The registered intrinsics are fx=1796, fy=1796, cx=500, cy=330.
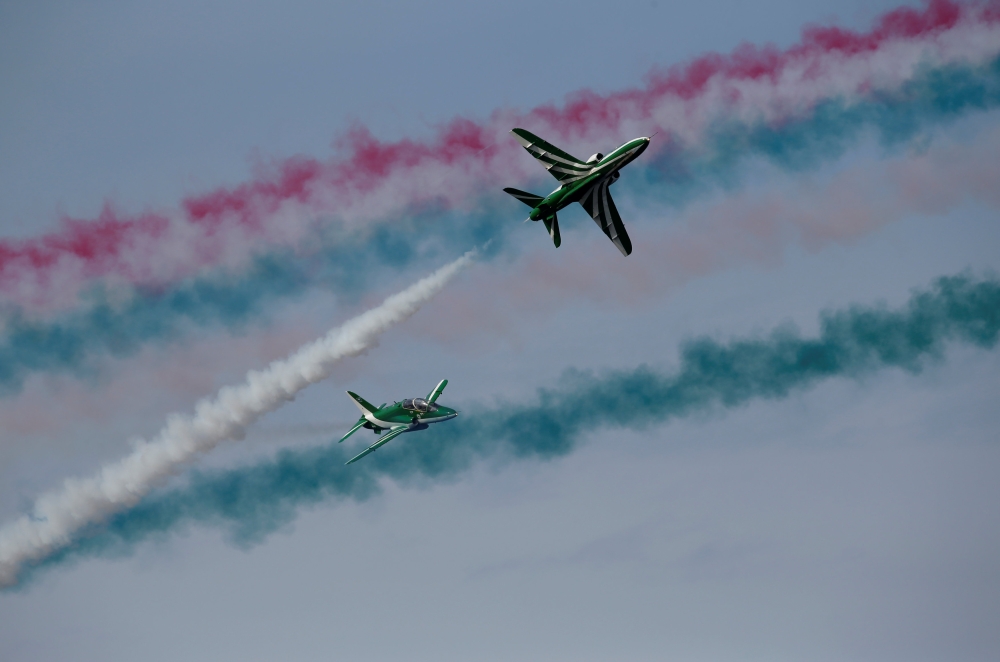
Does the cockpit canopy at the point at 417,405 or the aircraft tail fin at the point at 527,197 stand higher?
the aircraft tail fin at the point at 527,197

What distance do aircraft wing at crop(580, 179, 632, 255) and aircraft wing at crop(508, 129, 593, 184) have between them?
1391 millimetres

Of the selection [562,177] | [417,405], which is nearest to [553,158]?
[562,177]

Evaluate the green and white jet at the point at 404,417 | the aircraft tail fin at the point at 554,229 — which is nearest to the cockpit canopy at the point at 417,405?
the green and white jet at the point at 404,417

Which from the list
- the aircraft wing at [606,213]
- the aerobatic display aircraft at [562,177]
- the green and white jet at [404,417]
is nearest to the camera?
the aerobatic display aircraft at [562,177]

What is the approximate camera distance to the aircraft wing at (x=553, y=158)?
103125mm

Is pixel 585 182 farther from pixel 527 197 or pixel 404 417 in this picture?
pixel 404 417

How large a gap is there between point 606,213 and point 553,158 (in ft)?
19.1

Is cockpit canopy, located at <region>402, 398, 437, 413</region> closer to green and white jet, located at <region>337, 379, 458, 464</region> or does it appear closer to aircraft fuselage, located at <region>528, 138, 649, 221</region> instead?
green and white jet, located at <region>337, 379, 458, 464</region>

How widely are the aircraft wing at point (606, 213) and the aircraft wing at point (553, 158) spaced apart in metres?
1.39

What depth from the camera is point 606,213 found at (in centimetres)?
10706

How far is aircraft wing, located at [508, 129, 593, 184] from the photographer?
338ft

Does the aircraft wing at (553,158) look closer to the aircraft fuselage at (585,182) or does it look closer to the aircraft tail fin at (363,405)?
the aircraft fuselage at (585,182)

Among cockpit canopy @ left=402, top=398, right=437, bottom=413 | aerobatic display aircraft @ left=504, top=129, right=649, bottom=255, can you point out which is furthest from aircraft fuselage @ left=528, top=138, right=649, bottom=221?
cockpit canopy @ left=402, top=398, right=437, bottom=413

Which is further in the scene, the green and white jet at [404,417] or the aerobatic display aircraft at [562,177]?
the green and white jet at [404,417]
